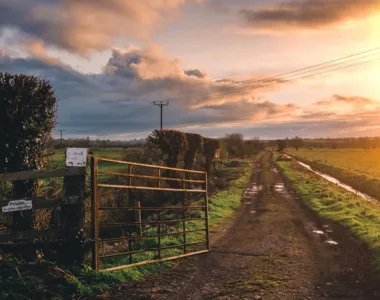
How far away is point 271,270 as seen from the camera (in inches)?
347

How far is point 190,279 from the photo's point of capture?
812cm

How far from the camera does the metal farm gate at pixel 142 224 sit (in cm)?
804

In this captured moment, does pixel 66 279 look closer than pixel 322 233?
Yes

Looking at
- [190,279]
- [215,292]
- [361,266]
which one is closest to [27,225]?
[190,279]

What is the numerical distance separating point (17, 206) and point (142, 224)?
3303 mm

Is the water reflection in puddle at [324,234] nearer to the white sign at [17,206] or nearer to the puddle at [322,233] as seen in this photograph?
the puddle at [322,233]

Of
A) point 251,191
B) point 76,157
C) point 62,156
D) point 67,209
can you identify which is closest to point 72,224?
point 67,209

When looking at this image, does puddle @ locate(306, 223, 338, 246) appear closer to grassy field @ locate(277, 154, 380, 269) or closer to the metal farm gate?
grassy field @ locate(277, 154, 380, 269)

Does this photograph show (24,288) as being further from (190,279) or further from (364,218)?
(364,218)

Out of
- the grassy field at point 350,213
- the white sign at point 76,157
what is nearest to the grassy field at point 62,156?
the white sign at point 76,157

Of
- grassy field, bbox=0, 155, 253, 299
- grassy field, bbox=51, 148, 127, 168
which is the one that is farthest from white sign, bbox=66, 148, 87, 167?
grassy field, bbox=0, 155, 253, 299

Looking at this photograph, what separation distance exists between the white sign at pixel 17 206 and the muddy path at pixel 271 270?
220cm

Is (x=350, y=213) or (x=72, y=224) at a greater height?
(x=72, y=224)

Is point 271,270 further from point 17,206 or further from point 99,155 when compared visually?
point 99,155
